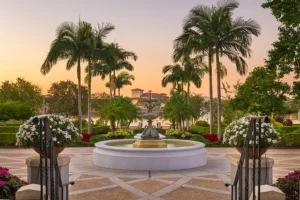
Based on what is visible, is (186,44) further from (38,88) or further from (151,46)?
(38,88)

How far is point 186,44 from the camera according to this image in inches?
901

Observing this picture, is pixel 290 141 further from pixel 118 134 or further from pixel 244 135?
pixel 244 135

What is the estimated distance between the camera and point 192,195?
8320 mm

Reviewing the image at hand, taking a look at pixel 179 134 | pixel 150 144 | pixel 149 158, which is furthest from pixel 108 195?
pixel 179 134

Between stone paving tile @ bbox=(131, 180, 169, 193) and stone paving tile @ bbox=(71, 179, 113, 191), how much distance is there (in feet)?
2.95

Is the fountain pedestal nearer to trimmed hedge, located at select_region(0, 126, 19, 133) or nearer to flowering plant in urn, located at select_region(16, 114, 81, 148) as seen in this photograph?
flowering plant in urn, located at select_region(16, 114, 81, 148)

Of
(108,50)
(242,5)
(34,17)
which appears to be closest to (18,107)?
(108,50)

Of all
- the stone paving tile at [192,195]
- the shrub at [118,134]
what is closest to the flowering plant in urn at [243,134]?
the stone paving tile at [192,195]

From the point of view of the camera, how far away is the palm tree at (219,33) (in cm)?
2200

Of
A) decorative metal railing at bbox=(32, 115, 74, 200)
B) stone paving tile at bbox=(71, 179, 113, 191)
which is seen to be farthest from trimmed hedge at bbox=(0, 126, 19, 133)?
decorative metal railing at bbox=(32, 115, 74, 200)

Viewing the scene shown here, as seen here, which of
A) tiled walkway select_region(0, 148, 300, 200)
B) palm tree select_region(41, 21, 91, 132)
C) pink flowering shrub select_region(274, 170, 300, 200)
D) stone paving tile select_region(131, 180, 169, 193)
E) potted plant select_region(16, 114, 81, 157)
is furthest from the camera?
palm tree select_region(41, 21, 91, 132)

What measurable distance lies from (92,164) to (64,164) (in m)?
6.15

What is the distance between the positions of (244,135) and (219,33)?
15.8 m

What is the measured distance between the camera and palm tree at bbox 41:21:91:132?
24.3 metres
